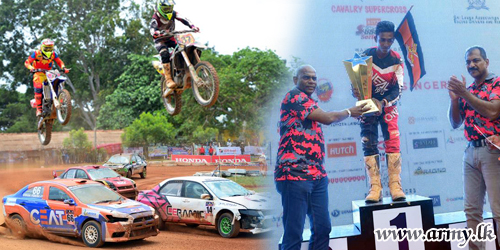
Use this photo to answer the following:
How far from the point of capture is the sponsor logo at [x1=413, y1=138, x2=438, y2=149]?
14.6 feet

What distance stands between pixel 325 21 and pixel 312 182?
62.4 inches

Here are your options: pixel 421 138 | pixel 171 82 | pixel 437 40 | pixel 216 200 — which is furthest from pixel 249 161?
pixel 437 40

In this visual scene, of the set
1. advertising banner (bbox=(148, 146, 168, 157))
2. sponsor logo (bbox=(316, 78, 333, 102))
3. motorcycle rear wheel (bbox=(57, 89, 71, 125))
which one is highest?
motorcycle rear wheel (bbox=(57, 89, 71, 125))

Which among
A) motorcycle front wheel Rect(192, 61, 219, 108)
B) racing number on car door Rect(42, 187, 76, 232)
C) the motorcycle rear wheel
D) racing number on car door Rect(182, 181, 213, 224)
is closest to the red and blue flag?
motorcycle front wheel Rect(192, 61, 219, 108)

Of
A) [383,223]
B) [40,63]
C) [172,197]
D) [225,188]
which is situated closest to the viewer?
[383,223]

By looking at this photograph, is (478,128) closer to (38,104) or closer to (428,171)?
(428,171)

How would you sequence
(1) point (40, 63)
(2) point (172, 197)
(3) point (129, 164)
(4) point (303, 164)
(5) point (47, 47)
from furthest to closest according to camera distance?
(2) point (172, 197) → (3) point (129, 164) → (1) point (40, 63) → (5) point (47, 47) → (4) point (303, 164)

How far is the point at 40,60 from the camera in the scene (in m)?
5.87

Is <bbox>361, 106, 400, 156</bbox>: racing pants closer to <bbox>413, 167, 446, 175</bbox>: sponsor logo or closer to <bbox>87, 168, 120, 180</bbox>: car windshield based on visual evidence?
<bbox>413, 167, 446, 175</bbox>: sponsor logo

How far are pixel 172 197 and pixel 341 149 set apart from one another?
11.1 feet

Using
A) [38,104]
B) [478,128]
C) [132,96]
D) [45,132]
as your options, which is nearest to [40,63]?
[38,104]

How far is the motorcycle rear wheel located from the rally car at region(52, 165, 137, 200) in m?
0.78

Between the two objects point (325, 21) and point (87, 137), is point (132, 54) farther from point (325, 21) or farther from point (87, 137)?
point (325, 21)

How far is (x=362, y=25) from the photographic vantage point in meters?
4.29
